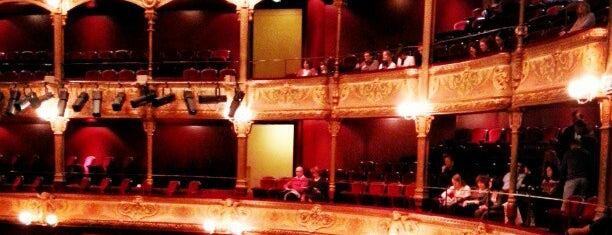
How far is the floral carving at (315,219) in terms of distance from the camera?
501 inches

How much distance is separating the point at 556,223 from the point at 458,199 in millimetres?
2303

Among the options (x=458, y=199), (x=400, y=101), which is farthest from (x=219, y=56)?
(x=458, y=199)

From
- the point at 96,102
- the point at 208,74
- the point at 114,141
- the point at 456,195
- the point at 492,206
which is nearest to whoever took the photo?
the point at 492,206

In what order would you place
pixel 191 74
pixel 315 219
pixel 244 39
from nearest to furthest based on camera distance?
pixel 315 219 → pixel 244 39 → pixel 191 74

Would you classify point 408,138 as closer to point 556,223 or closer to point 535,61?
point 535,61

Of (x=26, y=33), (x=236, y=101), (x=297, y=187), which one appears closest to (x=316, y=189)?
(x=297, y=187)

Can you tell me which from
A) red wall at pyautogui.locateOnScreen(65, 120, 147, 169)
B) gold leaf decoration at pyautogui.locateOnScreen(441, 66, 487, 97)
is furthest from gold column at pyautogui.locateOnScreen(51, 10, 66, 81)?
gold leaf decoration at pyautogui.locateOnScreen(441, 66, 487, 97)

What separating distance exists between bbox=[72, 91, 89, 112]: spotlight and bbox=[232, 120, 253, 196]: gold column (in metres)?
3.26

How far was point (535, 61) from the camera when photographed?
361 inches

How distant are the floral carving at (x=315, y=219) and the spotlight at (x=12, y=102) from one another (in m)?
6.60

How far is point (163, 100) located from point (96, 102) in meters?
1.44

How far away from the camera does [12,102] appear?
14516 mm

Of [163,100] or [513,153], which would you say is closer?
[513,153]

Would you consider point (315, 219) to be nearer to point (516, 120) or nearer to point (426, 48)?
point (426, 48)
